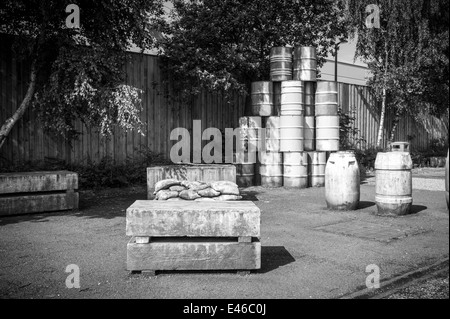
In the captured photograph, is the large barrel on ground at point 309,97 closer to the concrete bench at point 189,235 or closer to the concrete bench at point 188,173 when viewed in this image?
the concrete bench at point 188,173

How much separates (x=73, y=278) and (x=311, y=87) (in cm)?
952

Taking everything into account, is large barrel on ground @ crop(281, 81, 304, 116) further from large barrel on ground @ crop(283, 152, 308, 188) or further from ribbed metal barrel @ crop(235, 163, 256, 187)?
ribbed metal barrel @ crop(235, 163, 256, 187)

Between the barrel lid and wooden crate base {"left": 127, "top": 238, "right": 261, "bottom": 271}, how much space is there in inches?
166

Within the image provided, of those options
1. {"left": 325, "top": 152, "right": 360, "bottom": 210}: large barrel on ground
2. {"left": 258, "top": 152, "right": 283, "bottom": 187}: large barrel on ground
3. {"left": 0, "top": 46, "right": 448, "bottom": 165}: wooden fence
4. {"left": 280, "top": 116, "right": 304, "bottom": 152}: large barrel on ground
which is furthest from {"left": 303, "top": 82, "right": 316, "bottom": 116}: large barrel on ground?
{"left": 325, "top": 152, "right": 360, "bottom": 210}: large barrel on ground

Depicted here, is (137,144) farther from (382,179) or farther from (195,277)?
(195,277)

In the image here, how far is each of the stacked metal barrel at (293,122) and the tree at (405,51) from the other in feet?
19.3

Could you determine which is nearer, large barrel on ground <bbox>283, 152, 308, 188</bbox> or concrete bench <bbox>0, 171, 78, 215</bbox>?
concrete bench <bbox>0, 171, 78, 215</bbox>

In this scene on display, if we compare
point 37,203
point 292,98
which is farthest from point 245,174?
point 37,203

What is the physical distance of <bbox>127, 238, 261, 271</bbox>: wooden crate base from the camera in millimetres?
4262

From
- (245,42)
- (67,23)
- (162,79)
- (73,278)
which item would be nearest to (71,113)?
(67,23)

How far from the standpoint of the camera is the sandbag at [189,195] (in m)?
7.77

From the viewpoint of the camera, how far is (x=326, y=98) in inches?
469

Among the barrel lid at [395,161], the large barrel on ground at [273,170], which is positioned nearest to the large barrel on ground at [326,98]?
the large barrel on ground at [273,170]

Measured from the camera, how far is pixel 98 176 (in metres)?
10.9
